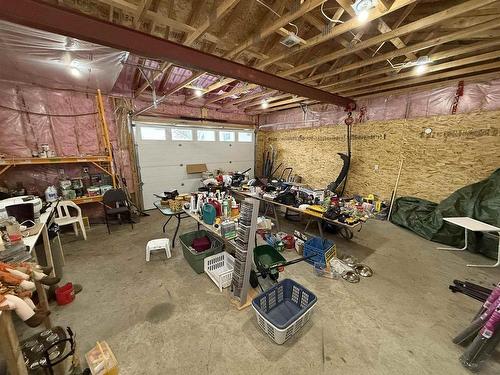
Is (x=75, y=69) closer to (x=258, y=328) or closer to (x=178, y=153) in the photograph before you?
(x=178, y=153)

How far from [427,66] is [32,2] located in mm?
4854

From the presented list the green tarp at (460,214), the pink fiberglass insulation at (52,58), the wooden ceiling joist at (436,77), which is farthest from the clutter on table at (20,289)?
the wooden ceiling joist at (436,77)

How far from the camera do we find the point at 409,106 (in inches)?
172

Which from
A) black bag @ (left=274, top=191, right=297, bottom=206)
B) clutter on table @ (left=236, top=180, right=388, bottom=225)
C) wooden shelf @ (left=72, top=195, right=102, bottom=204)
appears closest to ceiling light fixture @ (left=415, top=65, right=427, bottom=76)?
clutter on table @ (left=236, top=180, right=388, bottom=225)

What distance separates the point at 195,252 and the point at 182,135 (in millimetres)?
4088

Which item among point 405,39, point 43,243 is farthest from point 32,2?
point 405,39

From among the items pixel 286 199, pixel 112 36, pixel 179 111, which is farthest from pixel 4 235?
pixel 179 111

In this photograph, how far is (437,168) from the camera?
161 inches

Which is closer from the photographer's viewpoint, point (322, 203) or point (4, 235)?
point (4, 235)

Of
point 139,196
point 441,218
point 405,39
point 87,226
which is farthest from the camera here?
point 139,196

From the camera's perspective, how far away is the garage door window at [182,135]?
5.56 meters

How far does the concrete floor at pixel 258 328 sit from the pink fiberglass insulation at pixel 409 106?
2.80m

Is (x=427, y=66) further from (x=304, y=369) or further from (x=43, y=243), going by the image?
(x=43, y=243)

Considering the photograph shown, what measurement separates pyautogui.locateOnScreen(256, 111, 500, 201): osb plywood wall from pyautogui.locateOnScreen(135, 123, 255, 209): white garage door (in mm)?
2531
